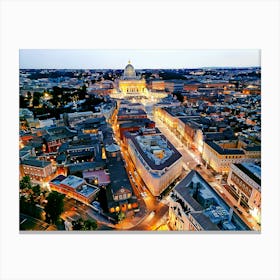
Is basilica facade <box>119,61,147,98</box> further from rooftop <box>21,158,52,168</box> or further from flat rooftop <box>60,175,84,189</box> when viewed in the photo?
flat rooftop <box>60,175,84,189</box>

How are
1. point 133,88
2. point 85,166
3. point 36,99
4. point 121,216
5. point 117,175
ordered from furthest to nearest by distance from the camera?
point 133,88 → point 36,99 → point 85,166 → point 117,175 → point 121,216

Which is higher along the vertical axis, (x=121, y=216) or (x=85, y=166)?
(x=85, y=166)

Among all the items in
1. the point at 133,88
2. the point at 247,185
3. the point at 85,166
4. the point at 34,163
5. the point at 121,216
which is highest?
the point at 133,88

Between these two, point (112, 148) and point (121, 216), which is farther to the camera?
point (112, 148)

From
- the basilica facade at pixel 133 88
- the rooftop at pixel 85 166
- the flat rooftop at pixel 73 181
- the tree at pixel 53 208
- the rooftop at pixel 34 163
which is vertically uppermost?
the basilica facade at pixel 133 88

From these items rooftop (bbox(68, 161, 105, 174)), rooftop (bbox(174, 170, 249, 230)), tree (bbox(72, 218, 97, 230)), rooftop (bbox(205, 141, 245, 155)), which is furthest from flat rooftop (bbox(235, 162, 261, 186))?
rooftop (bbox(68, 161, 105, 174))

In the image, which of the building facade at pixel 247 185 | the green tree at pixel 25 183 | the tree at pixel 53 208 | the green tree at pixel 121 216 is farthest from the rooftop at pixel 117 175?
the building facade at pixel 247 185

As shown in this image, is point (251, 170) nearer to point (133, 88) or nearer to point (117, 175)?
point (117, 175)

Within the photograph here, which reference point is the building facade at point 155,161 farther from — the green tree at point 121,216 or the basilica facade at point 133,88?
the basilica facade at point 133,88

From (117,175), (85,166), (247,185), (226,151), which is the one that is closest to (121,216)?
(117,175)

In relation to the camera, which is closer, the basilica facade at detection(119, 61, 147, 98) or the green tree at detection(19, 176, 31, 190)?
the green tree at detection(19, 176, 31, 190)
